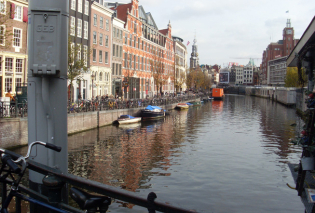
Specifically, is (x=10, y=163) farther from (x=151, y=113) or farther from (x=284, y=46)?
(x=284, y=46)

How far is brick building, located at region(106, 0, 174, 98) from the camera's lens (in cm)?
5772

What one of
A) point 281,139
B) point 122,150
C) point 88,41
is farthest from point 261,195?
point 88,41

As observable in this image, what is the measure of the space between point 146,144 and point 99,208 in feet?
65.6

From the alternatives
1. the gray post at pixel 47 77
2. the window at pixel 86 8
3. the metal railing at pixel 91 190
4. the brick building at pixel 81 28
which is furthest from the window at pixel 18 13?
the metal railing at pixel 91 190

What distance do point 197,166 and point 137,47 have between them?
48776 mm

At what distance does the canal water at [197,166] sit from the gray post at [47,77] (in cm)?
449

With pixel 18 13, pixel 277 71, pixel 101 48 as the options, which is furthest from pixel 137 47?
pixel 277 71

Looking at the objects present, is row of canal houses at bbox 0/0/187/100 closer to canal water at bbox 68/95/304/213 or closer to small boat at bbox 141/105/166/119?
small boat at bbox 141/105/166/119

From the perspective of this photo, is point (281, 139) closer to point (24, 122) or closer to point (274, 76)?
point (24, 122)

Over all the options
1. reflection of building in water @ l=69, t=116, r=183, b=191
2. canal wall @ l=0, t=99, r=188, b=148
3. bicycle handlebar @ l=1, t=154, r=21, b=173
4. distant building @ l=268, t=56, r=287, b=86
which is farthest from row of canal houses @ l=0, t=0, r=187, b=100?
distant building @ l=268, t=56, r=287, b=86

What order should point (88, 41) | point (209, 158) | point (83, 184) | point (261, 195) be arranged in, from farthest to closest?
point (88, 41), point (209, 158), point (261, 195), point (83, 184)

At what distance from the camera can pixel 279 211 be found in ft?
38.1

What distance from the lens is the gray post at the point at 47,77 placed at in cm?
439

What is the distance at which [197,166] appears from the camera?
1722cm
